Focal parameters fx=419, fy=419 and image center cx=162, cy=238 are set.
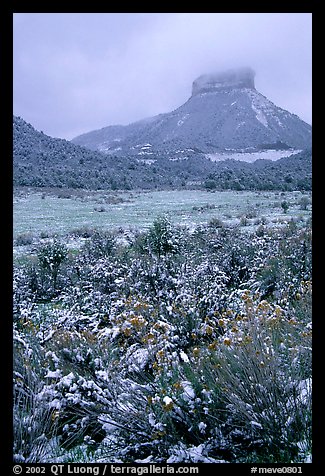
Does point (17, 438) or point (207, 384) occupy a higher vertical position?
point (207, 384)

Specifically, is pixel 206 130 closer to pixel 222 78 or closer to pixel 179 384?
pixel 222 78

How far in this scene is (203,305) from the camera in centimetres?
429

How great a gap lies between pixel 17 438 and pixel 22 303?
8.01 ft

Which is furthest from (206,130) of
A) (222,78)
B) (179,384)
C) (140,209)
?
(179,384)

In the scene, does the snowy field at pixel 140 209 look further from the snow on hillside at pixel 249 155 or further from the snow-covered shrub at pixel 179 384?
the snow-covered shrub at pixel 179 384

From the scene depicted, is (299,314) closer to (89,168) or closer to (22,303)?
(22,303)

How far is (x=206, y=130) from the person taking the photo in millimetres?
18516

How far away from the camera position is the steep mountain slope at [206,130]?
14253 millimetres

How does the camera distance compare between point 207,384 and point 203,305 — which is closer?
point 207,384

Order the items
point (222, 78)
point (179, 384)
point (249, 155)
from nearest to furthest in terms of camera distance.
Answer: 1. point (179, 384)
2. point (222, 78)
3. point (249, 155)

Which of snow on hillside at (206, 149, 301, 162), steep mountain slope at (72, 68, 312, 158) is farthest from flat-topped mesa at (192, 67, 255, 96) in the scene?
snow on hillside at (206, 149, 301, 162)

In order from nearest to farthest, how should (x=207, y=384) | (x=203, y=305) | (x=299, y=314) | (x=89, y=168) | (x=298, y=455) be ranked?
(x=298, y=455)
(x=207, y=384)
(x=299, y=314)
(x=203, y=305)
(x=89, y=168)

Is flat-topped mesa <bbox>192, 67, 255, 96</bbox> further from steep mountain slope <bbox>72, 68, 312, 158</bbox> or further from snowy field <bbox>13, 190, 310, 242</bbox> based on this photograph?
snowy field <bbox>13, 190, 310, 242</bbox>
